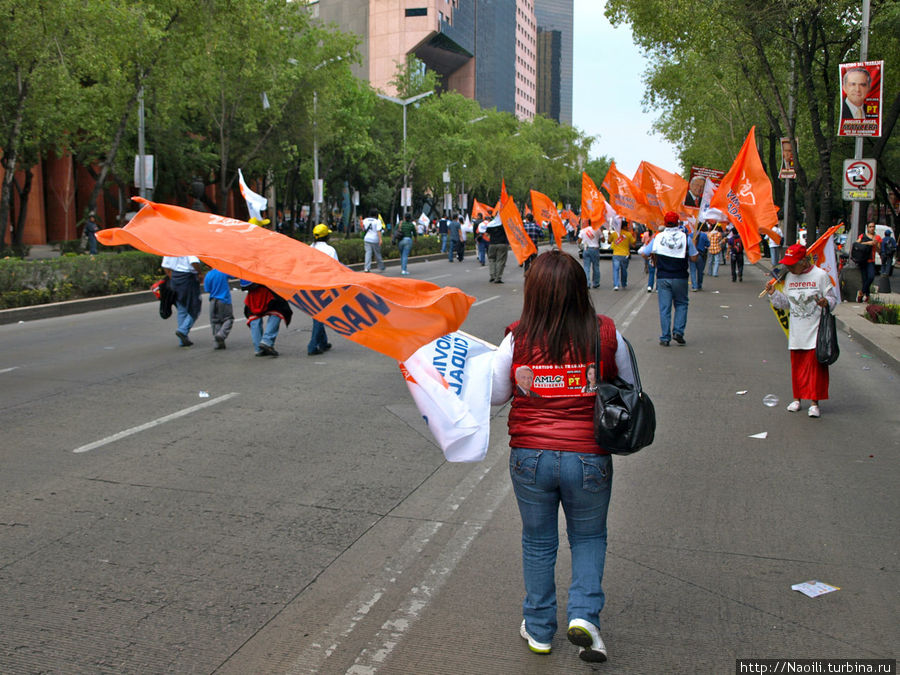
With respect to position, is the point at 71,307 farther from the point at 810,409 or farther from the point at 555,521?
the point at 555,521

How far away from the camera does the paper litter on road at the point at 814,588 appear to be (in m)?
4.45

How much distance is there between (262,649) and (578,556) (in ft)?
4.52

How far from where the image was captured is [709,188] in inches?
907

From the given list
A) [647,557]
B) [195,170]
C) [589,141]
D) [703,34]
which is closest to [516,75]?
[589,141]

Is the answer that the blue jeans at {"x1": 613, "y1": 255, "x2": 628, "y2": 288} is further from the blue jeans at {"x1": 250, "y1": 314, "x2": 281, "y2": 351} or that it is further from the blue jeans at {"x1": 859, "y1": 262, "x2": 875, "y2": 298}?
the blue jeans at {"x1": 250, "y1": 314, "x2": 281, "y2": 351}

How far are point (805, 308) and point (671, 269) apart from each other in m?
4.52

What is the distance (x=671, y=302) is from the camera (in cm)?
1300

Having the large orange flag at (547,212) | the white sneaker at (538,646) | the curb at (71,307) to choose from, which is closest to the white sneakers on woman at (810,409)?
the white sneaker at (538,646)

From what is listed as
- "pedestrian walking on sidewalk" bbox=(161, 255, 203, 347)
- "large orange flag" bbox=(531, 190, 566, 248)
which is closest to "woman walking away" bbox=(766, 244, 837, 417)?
"pedestrian walking on sidewalk" bbox=(161, 255, 203, 347)

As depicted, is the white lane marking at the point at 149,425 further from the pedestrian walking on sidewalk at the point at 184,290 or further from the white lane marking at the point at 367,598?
the pedestrian walking on sidewalk at the point at 184,290

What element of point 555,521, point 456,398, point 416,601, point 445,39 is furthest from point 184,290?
point 445,39

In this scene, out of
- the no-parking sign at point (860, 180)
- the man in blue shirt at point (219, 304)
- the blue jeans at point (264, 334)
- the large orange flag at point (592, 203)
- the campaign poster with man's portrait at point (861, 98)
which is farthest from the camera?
the large orange flag at point (592, 203)

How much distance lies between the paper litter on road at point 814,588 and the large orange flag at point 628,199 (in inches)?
755

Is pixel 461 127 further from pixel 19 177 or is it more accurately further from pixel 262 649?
pixel 262 649
